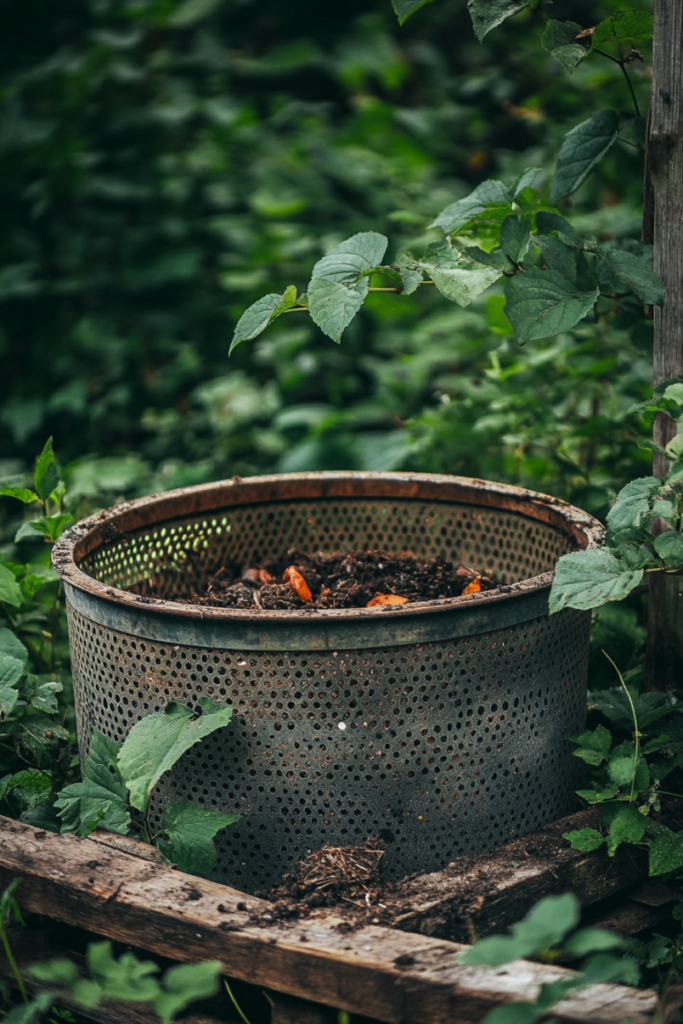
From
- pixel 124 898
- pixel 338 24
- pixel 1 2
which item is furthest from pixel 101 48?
pixel 124 898

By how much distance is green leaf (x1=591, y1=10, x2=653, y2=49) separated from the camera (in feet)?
6.01

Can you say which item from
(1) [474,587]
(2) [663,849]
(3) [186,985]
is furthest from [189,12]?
(3) [186,985]

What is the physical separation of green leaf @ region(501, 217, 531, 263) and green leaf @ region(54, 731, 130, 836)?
113cm

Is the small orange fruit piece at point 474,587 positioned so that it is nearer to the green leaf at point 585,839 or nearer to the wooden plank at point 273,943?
the green leaf at point 585,839

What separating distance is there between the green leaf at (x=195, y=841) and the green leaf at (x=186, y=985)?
0.39 meters

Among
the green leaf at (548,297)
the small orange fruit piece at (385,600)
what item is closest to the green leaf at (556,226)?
the green leaf at (548,297)

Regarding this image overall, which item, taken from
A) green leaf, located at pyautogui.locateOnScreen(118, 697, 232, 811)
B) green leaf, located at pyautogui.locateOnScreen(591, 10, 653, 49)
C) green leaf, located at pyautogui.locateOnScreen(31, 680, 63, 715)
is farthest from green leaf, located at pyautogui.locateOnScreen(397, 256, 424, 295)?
green leaf, located at pyautogui.locateOnScreen(31, 680, 63, 715)

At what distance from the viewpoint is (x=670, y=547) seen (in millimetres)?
1591

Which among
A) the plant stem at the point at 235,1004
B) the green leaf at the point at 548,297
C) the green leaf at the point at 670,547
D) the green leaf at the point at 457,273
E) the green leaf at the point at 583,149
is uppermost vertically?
the green leaf at the point at 583,149

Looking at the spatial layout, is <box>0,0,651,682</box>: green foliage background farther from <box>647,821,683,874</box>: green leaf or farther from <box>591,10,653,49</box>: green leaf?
<box>647,821,683,874</box>: green leaf

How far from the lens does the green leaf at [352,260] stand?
1815 mm

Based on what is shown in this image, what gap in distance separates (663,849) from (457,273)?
3.47 feet

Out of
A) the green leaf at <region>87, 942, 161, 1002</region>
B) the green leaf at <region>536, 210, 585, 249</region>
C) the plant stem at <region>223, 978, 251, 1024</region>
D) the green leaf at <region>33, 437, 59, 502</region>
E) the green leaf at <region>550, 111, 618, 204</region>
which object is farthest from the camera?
the green leaf at <region>33, 437, 59, 502</region>

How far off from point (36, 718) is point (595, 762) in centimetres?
113
